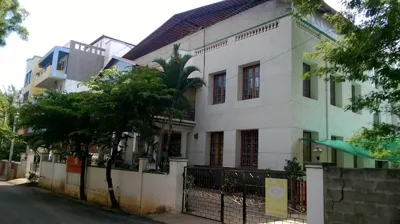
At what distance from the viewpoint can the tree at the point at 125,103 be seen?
10.7m

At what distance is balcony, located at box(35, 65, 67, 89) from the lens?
27572mm

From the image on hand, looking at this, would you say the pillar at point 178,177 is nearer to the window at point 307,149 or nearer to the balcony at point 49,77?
the window at point 307,149

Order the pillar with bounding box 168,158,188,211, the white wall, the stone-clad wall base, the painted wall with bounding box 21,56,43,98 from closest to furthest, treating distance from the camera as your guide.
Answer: the stone-clad wall base → the pillar with bounding box 168,158,188,211 → the white wall → the painted wall with bounding box 21,56,43,98

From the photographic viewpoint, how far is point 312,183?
646 cm

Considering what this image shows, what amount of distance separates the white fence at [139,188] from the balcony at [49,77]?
45.8 ft

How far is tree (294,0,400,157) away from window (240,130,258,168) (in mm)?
7368

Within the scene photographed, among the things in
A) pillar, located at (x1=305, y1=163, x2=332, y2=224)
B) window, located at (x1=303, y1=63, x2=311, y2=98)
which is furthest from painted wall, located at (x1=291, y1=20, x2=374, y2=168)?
pillar, located at (x1=305, y1=163, x2=332, y2=224)

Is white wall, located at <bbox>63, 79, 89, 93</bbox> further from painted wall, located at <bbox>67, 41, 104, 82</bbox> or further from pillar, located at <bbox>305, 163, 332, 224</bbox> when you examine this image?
pillar, located at <bbox>305, 163, 332, 224</bbox>

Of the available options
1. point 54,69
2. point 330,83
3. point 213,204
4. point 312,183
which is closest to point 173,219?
point 213,204

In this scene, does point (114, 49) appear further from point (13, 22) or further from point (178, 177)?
point (178, 177)

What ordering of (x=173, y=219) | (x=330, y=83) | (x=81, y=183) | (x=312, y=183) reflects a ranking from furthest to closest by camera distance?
(x=330, y=83)
(x=81, y=183)
(x=173, y=219)
(x=312, y=183)

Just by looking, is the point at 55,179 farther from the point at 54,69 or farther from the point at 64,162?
the point at 54,69

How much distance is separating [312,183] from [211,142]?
1061 cm

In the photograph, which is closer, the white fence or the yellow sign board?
the yellow sign board
